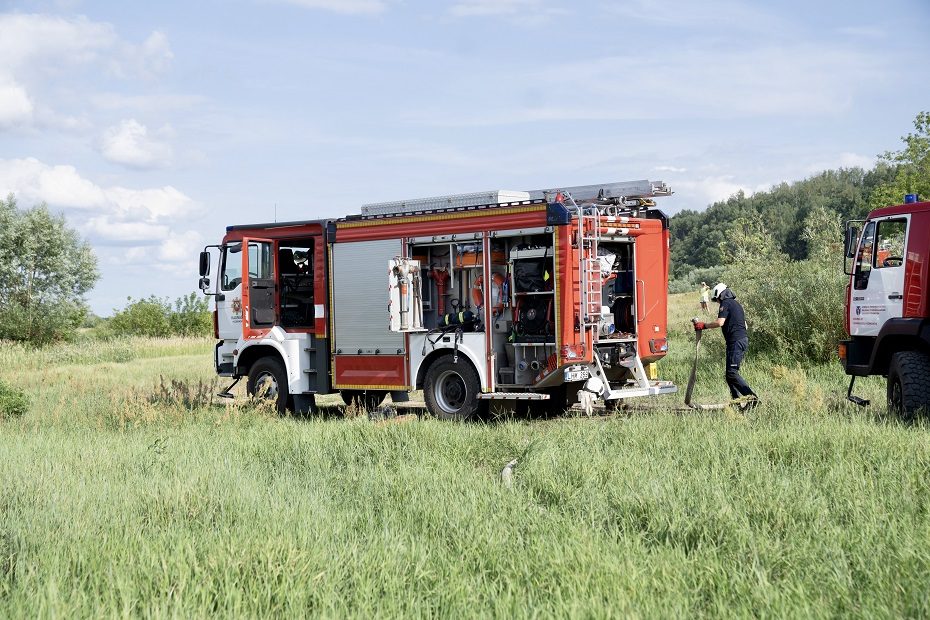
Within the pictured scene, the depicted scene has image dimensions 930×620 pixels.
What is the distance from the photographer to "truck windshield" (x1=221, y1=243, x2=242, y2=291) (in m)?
15.9

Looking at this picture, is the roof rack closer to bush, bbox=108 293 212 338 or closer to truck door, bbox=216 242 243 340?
truck door, bbox=216 242 243 340

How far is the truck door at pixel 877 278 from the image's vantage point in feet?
36.9

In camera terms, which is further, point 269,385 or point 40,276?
point 40,276

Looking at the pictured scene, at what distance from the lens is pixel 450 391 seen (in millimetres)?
13812

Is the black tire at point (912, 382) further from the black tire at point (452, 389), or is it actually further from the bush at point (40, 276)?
the bush at point (40, 276)

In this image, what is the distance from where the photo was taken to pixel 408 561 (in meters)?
5.86

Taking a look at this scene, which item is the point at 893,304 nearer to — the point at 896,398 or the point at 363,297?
the point at 896,398

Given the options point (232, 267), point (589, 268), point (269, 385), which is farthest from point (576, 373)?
point (232, 267)

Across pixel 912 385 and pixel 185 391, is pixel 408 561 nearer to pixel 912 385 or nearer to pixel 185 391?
pixel 912 385

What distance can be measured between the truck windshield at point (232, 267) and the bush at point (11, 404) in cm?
361

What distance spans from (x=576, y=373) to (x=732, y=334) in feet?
7.46

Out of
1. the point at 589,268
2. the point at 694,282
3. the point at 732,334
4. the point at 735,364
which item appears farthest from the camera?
the point at 694,282

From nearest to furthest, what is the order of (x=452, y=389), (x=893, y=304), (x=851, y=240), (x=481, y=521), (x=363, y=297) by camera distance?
(x=481, y=521)
(x=893, y=304)
(x=851, y=240)
(x=452, y=389)
(x=363, y=297)

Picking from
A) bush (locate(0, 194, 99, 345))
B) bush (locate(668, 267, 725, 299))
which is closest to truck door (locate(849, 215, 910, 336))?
bush (locate(0, 194, 99, 345))
